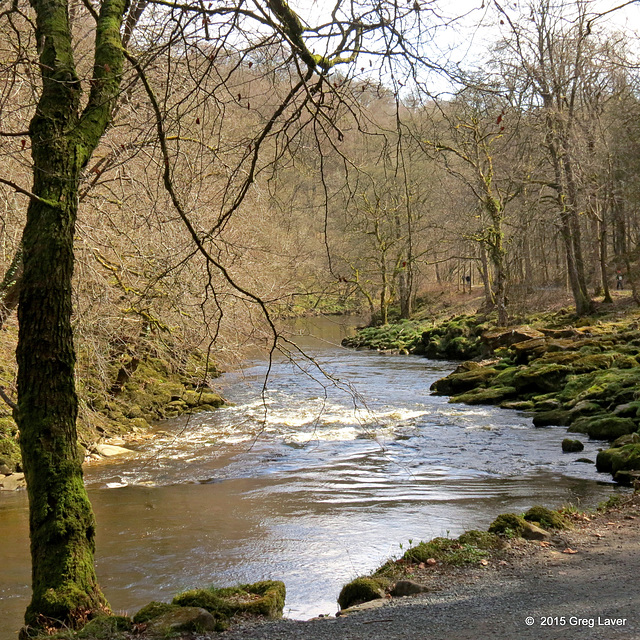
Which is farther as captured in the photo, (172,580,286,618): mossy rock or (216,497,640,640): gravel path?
(172,580,286,618): mossy rock

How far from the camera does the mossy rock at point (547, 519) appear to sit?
5.93 meters

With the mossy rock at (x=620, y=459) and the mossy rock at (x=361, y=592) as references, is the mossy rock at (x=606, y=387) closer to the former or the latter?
the mossy rock at (x=620, y=459)

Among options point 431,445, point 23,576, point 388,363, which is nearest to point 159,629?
point 23,576

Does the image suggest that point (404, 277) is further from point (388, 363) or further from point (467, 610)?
point (467, 610)

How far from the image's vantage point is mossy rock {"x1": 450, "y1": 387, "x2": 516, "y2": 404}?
16.5 m

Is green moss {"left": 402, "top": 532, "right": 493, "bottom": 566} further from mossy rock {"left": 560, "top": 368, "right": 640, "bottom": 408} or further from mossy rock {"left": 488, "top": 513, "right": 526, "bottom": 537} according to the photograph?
mossy rock {"left": 560, "top": 368, "right": 640, "bottom": 408}

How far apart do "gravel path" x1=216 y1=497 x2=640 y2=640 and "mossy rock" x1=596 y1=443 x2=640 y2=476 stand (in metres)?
3.82

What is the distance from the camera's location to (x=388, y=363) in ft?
83.8

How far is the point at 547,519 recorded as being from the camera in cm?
600

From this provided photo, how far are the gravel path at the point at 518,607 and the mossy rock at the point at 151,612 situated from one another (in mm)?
476

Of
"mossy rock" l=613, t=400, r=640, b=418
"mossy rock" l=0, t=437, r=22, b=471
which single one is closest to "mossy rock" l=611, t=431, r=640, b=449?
"mossy rock" l=613, t=400, r=640, b=418

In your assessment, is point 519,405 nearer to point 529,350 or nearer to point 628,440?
point 529,350

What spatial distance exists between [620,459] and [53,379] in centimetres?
756

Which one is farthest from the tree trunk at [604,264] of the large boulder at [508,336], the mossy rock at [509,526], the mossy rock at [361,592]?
the mossy rock at [361,592]
